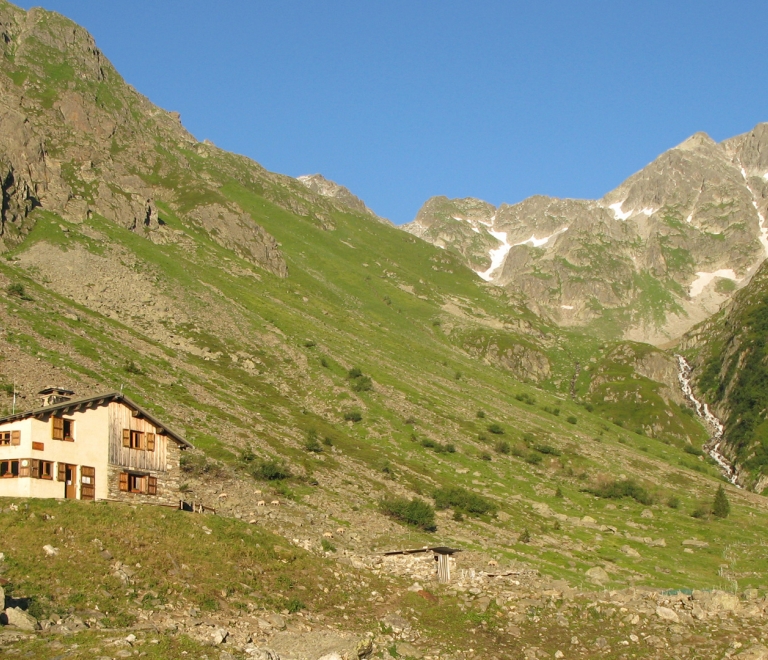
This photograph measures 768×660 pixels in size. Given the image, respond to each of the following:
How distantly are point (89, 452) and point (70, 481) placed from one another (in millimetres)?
2284

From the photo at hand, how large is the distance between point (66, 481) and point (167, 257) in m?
114

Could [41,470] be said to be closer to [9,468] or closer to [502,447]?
[9,468]

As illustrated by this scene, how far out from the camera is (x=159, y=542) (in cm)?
4138

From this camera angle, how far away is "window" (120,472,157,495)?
52.0 metres

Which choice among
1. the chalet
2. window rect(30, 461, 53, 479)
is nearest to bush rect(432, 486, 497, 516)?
the chalet

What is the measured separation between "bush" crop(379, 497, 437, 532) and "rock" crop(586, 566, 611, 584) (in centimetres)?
1503

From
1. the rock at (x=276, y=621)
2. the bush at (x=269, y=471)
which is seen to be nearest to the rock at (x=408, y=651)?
the rock at (x=276, y=621)

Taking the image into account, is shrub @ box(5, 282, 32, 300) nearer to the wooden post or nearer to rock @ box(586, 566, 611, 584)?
the wooden post

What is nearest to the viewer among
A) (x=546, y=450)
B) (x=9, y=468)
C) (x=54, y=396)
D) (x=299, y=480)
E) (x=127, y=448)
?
(x=9, y=468)

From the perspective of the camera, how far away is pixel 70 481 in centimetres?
4884

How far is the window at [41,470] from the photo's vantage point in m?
47.0

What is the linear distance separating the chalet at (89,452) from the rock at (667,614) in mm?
31288

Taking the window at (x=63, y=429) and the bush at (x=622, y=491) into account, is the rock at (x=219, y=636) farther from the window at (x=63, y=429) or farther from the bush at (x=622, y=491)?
the bush at (x=622, y=491)

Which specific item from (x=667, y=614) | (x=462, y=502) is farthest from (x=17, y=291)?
(x=667, y=614)
